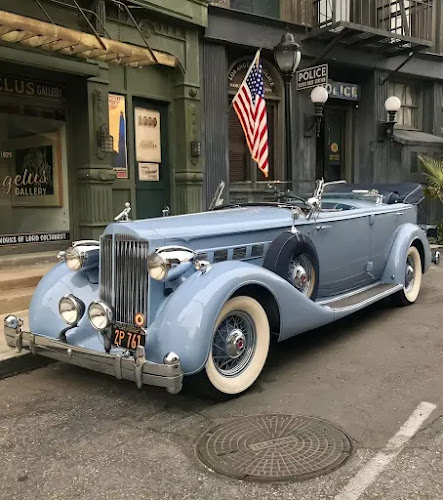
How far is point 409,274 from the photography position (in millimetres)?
6969

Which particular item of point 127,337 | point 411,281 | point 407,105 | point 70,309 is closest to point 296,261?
point 127,337

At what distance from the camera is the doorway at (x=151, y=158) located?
9.70m

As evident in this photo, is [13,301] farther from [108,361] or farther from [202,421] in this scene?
[202,421]

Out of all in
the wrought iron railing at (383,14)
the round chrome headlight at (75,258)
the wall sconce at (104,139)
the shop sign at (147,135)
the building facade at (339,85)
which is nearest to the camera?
the round chrome headlight at (75,258)

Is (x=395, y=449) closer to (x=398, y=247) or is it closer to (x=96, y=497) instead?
(x=96, y=497)

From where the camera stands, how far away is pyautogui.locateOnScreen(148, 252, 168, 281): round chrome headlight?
3697 millimetres

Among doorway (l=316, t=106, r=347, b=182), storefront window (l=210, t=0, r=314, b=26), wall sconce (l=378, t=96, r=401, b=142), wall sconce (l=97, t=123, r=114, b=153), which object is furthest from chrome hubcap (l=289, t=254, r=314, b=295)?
wall sconce (l=378, t=96, r=401, b=142)

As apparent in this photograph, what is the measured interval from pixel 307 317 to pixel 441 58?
12673 millimetres

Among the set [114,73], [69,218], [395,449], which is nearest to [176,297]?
[395,449]

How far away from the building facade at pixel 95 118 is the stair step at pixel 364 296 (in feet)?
13.7

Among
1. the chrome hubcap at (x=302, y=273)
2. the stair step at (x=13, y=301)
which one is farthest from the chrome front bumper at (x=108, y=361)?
the stair step at (x=13, y=301)

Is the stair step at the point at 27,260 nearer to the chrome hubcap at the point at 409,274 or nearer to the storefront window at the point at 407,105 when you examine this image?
the chrome hubcap at the point at 409,274

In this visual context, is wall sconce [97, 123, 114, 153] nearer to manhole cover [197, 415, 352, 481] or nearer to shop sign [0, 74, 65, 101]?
shop sign [0, 74, 65, 101]

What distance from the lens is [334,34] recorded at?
37.8 ft
